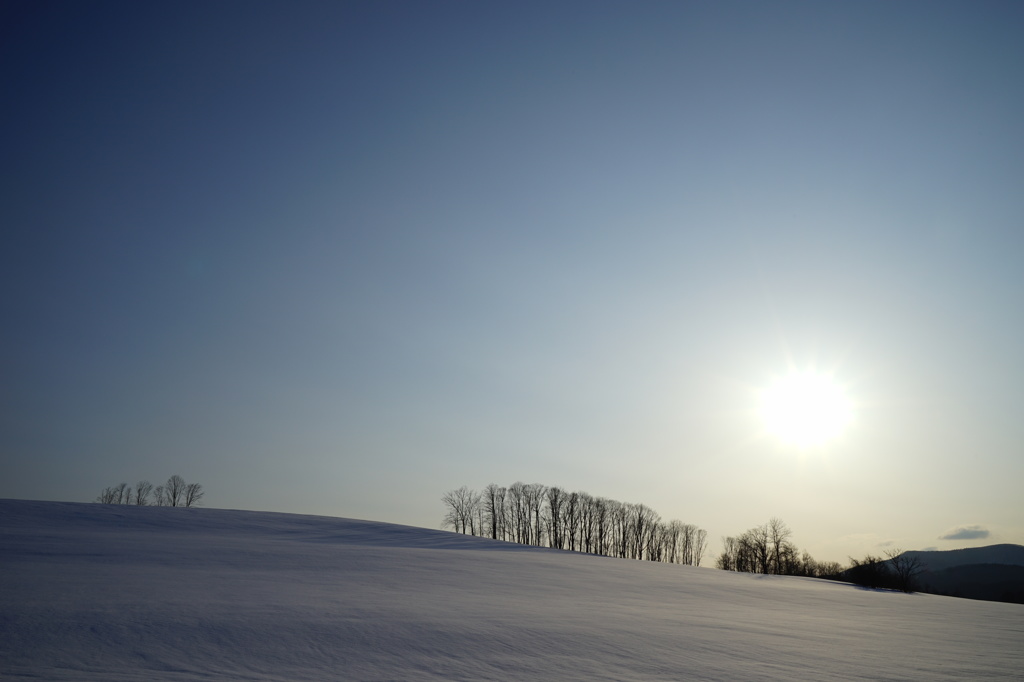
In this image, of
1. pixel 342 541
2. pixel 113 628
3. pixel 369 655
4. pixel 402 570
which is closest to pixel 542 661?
pixel 369 655

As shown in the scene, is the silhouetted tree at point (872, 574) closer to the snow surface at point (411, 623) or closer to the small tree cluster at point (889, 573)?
the small tree cluster at point (889, 573)

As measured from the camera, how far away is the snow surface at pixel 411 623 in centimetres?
1026

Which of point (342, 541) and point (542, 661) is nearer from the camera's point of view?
point (542, 661)

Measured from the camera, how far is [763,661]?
39.3 ft

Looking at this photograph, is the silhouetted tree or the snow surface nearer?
the snow surface

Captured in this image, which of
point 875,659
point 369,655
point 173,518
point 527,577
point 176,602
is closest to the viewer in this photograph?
point 369,655

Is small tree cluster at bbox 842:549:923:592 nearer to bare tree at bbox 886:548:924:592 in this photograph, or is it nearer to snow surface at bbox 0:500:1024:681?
bare tree at bbox 886:548:924:592

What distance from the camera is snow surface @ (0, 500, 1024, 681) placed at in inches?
404

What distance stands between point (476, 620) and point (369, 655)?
4.36 m

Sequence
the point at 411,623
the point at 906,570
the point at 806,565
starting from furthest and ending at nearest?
the point at 806,565 < the point at 906,570 < the point at 411,623

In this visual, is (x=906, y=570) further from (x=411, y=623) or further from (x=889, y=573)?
(x=411, y=623)

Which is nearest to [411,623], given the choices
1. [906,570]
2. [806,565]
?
[906,570]

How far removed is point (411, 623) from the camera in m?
13.3

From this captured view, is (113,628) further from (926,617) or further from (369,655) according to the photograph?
(926,617)
